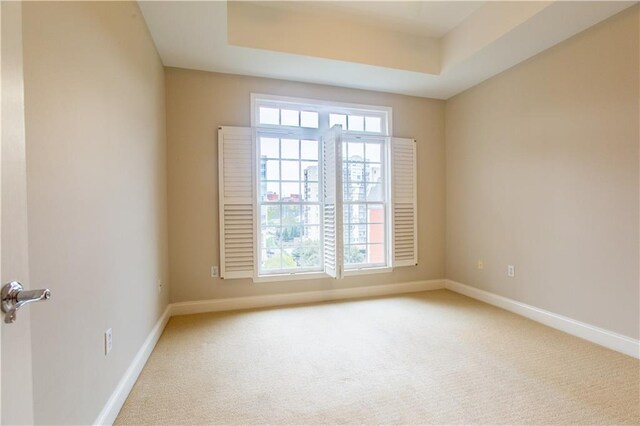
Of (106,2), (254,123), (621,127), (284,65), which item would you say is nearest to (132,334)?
(106,2)

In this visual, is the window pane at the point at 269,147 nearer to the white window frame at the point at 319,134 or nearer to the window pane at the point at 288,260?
the white window frame at the point at 319,134

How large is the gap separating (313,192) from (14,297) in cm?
301

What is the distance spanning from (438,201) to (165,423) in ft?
12.0

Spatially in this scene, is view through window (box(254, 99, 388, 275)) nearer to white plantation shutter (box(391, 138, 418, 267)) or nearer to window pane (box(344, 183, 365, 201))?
window pane (box(344, 183, 365, 201))

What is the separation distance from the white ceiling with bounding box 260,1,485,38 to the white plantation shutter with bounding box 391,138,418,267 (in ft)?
4.13

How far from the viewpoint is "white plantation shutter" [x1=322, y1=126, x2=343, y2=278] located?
3207mm

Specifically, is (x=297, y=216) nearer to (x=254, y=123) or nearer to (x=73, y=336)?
(x=254, y=123)

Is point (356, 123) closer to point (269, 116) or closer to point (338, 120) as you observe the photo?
point (338, 120)

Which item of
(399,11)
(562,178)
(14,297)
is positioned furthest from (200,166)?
(562,178)

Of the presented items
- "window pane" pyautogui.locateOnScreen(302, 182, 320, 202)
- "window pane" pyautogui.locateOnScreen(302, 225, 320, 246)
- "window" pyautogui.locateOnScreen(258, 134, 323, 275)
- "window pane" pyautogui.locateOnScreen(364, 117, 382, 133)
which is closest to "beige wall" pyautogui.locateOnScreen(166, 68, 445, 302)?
"window" pyautogui.locateOnScreen(258, 134, 323, 275)

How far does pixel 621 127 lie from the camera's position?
7.43 feet

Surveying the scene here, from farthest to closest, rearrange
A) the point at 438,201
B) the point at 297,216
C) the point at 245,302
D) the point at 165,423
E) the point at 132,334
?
1. the point at 438,201
2. the point at 297,216
3. the point at 245,302
4. the point at 132,334
5. the point at 165,423

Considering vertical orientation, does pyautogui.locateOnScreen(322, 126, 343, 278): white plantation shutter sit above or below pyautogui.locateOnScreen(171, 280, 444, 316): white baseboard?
above

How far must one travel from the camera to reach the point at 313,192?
358 centimetres
